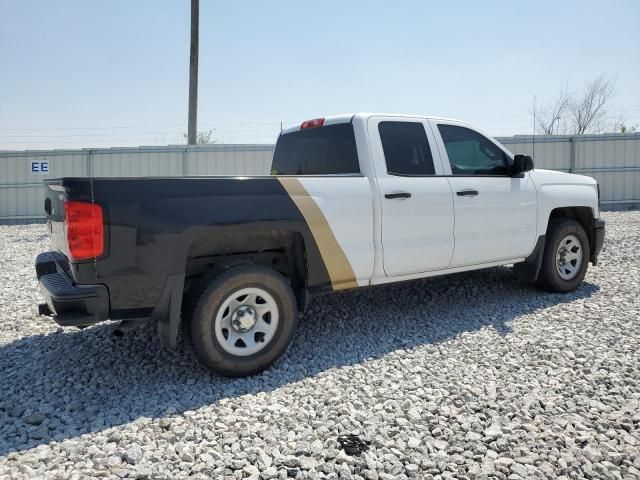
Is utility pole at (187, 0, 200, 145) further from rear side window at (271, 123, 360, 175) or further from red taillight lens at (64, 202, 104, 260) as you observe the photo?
red taillight lens at (64, 202, 104, 260)

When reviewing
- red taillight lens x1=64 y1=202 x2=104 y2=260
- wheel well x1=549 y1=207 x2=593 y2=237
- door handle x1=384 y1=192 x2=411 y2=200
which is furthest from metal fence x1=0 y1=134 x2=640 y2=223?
red taillight lens x1=64 y1=202 x2=104 y2=260

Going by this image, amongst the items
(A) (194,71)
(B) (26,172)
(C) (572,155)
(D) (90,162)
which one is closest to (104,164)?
(D) (90,162)

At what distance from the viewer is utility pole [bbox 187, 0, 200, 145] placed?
1467cm

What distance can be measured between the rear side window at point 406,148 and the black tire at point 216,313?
4.81ft

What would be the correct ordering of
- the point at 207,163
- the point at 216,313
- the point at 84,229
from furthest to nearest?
the point at 207,163 → the point at 216,313 → the point at 84,229

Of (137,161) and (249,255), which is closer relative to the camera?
(249,255)

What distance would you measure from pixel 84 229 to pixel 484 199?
11.6 feet

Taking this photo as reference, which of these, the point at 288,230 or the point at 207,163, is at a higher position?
the point at 207,163

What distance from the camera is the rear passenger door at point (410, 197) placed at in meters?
4.02

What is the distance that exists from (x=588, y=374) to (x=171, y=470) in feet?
9.37

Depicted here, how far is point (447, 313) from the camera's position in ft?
16.2

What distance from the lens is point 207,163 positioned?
1548 centimetres

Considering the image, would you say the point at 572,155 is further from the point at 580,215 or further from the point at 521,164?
the point at 521,164

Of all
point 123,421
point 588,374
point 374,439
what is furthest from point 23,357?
point 588,374
